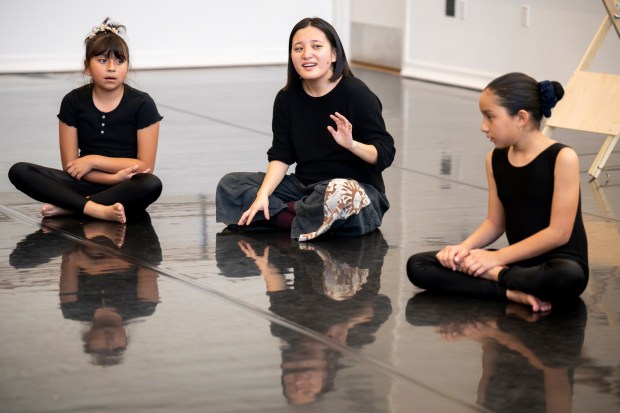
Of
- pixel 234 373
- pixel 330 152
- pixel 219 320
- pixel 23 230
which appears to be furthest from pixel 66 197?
pixel 234 373

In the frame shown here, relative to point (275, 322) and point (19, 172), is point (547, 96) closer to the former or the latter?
point (275, 322)

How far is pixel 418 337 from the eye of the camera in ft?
8.30

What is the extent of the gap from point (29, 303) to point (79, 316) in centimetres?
18

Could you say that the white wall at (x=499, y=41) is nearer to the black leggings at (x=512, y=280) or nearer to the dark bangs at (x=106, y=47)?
the dark bangs at (x=106, y=47)

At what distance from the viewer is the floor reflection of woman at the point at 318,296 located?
2.31 metres

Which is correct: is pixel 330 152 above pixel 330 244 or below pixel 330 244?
above

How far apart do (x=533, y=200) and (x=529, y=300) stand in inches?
10.2

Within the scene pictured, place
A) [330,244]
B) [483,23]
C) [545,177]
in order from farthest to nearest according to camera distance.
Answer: [483,23]
[330,244]
[545,177]

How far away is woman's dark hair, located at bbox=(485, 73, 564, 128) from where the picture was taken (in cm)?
271

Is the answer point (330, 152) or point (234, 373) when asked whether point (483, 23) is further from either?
point (234, 373)

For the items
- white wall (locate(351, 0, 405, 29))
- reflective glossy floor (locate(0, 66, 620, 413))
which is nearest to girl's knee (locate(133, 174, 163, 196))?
reflective glossy floor (locate(0, 66, 620, 413))

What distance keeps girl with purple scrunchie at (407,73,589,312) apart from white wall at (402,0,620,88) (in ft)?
12.5

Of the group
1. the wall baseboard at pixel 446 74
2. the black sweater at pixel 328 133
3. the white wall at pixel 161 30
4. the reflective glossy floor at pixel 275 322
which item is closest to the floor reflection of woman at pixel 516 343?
the reflective glossy floor at pixel 275 322

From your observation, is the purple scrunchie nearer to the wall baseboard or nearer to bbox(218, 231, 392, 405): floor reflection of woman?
bbox(218, 231, 392, 405): floor reflection of woman
